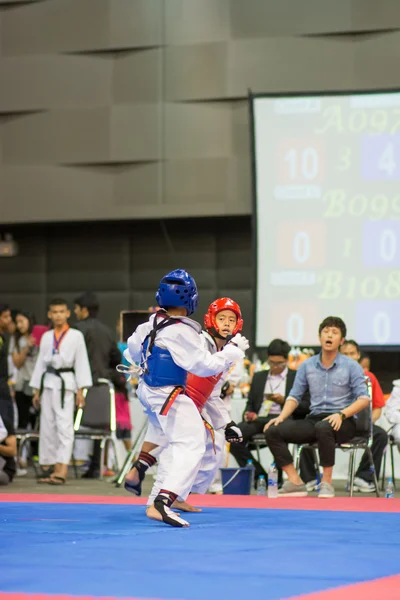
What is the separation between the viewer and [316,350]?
10750 mm

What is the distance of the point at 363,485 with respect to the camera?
27.2ft

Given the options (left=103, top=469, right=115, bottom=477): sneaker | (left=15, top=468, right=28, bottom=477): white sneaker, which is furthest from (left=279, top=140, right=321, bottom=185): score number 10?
(left=15, top=468, right=28, bottom=477): white sneaker

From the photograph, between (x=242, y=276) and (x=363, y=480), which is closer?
(x=363, y=480)

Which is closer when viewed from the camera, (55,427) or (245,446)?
(245,446)

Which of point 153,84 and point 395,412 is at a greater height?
point 153,84

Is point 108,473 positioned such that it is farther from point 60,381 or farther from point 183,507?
point 183,507

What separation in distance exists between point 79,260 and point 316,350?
14.1 feet

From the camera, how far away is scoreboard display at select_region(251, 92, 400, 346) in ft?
34.7

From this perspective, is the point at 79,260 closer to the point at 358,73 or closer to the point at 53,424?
the point at 358,73

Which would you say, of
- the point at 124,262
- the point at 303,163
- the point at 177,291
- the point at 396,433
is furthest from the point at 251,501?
the point at 124,262

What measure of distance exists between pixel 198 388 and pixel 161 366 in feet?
2.09

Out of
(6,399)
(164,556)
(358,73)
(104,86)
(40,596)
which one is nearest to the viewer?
(40,596)

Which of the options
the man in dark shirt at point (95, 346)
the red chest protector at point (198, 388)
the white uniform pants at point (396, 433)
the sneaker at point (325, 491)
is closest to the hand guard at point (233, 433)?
the red chest protector at point (198, 388)

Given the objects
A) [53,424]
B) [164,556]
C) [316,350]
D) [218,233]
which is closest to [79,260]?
[218,233]
